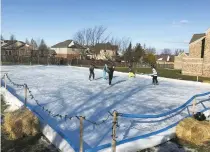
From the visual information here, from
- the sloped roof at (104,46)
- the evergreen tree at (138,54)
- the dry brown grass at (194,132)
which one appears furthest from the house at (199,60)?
the sloped roof at (104,46)

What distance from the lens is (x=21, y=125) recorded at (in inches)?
330

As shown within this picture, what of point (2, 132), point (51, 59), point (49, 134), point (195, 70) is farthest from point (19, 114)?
point (51, 59)

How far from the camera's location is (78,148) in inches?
275

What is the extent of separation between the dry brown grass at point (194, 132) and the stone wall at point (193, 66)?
29.8 meters

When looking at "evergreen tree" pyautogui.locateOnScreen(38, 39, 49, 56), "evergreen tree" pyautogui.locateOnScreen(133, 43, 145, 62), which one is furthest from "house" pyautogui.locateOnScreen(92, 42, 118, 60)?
"evergreen tree" pyautogui.locateOnScreen(38, 39, 49, 56)

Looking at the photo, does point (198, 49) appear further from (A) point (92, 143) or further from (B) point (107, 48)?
(B) point (107, 48)

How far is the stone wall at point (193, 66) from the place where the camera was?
121ft

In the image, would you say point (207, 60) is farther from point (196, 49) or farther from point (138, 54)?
point (138, 54)

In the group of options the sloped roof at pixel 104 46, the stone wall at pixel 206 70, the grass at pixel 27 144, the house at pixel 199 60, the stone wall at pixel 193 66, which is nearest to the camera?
the grass at pixel 27 144

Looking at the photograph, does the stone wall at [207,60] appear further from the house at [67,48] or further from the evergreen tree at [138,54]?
the house at [67,48]

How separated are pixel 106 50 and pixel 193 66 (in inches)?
2068

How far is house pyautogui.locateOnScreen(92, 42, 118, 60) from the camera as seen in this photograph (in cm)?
8114

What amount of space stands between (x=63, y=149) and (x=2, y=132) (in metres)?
2.72

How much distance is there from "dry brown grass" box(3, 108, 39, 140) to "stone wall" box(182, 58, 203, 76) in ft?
105
